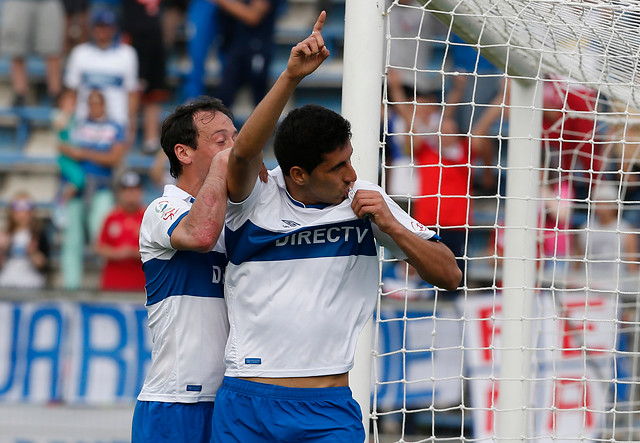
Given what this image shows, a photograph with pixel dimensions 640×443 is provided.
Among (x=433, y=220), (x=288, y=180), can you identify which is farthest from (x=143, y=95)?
(x=288, y=180)

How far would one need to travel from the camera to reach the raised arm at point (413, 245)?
2.98 metres

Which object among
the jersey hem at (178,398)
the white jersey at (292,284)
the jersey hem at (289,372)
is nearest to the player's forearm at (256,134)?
the white jersey at (292,284)

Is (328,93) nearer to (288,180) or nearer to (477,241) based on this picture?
(477,241)

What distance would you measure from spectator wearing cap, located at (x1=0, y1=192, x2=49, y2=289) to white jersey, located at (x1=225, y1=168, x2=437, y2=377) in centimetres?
571

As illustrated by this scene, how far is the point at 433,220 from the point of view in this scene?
24.5 feet

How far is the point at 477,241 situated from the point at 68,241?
378 centimetres

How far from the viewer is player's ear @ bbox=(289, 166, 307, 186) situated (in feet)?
9.96

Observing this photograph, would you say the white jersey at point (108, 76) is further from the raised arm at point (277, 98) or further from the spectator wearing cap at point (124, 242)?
the raised arm at point (277, 98)

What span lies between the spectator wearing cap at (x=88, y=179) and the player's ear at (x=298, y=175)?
5836 millimetres

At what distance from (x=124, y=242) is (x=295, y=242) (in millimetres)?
5197

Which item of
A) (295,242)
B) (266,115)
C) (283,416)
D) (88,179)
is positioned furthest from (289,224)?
(88,179)

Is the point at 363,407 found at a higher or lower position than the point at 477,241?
lower

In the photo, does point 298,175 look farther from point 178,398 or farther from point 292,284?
point 178,398

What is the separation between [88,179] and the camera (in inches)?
348
